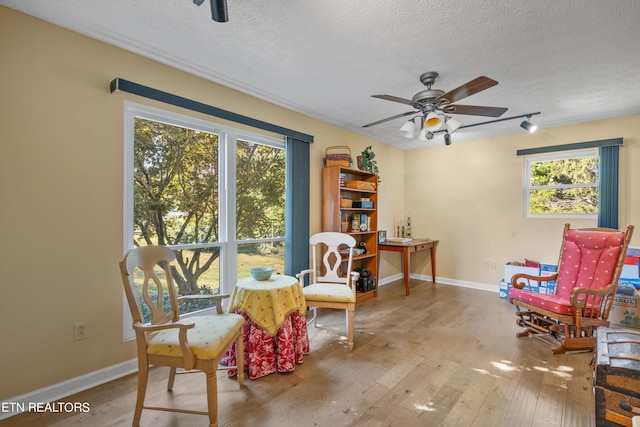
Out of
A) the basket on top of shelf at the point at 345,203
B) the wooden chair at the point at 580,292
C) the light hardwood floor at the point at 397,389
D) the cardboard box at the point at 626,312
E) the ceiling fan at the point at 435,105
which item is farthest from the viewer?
the basket on top of shelf at the point at 345,203

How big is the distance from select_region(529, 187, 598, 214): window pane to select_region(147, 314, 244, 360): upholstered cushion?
464 centimetres

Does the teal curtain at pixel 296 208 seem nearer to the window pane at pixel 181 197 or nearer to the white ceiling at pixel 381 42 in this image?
the white ceiling at pixel 381 42

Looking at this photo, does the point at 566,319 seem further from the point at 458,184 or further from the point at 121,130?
the point at 121,130

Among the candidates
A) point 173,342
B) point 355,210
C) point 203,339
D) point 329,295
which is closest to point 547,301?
point 329,295

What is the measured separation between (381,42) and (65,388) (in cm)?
338

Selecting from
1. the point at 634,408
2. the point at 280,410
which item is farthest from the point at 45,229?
the point at 634,408

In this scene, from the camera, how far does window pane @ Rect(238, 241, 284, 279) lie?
3.19 metres

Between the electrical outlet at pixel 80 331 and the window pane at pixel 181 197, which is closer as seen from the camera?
the electrical outlet at pixel 80 331

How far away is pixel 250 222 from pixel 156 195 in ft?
3.27

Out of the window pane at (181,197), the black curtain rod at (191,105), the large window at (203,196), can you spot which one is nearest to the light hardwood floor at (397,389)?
the window pane at (181,197)

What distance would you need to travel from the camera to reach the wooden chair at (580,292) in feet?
8.70

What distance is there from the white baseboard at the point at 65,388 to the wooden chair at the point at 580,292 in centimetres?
371

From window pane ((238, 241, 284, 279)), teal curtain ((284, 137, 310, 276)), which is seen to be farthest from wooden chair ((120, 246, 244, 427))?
teal curtain ((284, 137, 310, 276))

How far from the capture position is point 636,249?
3572 millimetres
